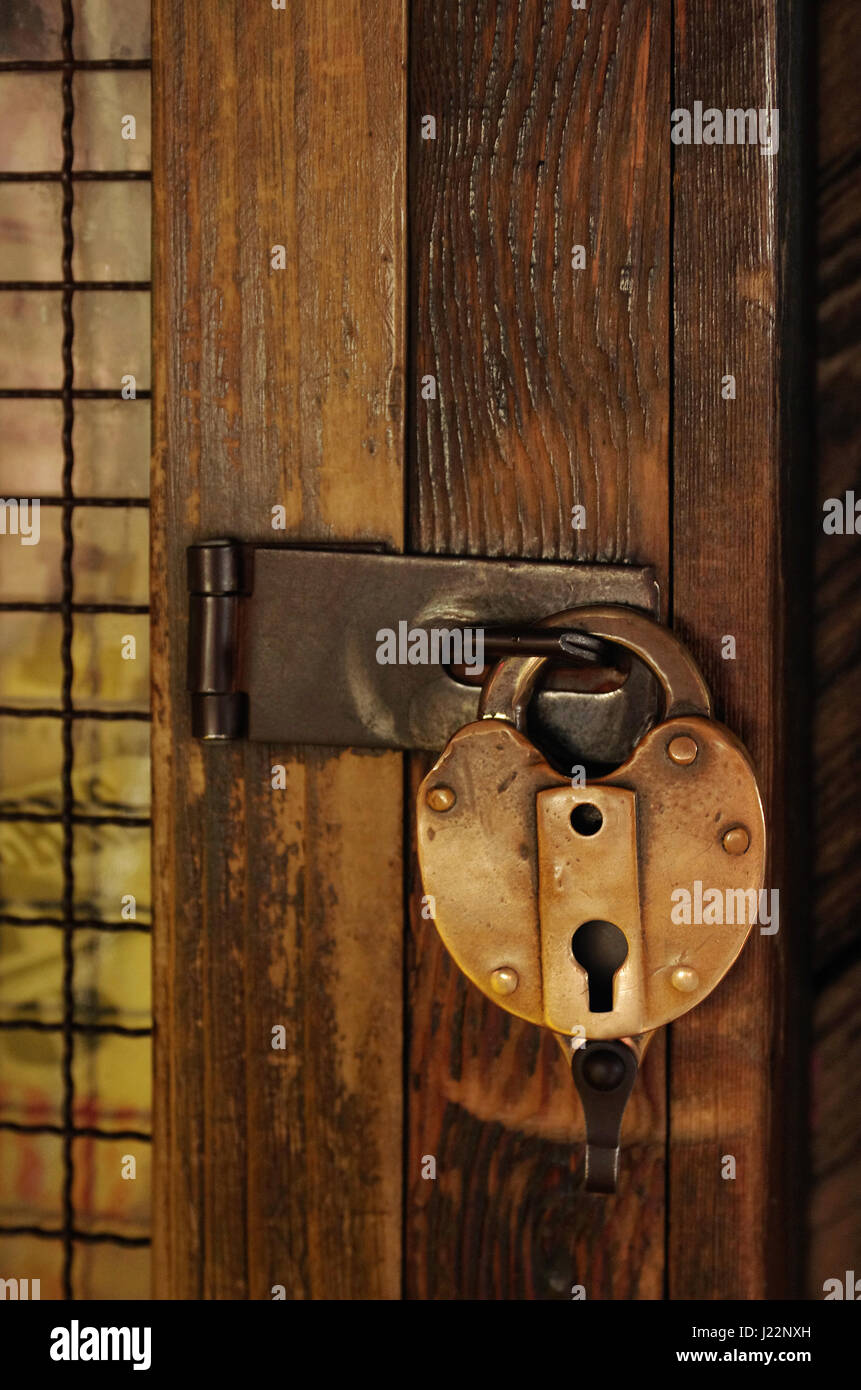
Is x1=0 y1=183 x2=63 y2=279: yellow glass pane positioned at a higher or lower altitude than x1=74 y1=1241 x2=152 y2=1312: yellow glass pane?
higher

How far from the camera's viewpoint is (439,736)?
1.86 ft

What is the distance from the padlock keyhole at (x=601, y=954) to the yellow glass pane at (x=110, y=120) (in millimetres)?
516

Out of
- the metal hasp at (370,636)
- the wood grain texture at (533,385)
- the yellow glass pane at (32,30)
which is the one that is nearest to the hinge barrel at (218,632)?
the metal hasp at (370,636)

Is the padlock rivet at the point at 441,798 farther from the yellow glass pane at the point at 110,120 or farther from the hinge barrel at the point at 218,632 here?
the yellow glass pane at the point at 110,120

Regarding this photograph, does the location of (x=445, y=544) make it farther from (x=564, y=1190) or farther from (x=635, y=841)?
(x=564, y=1190)

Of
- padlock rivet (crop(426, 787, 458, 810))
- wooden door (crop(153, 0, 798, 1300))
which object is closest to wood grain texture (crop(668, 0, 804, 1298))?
wooden door (crop(153, 0, 798, 1300))

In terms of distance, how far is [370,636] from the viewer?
22.2 inches

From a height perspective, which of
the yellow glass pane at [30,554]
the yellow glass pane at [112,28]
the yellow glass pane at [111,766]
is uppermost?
the yellow glass pane at [112,28]

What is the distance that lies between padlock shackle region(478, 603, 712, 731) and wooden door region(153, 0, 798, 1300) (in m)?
0.04

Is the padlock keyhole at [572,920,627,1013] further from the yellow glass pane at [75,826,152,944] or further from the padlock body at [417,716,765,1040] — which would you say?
the yellow glass pane at [75,826,152,944]

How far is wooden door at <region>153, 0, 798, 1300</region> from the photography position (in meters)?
0.55

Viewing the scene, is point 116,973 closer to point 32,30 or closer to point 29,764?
point 29,764

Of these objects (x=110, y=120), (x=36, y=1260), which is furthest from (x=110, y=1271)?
(x=110, y=120)

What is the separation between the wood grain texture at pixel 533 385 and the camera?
548 millimetres
